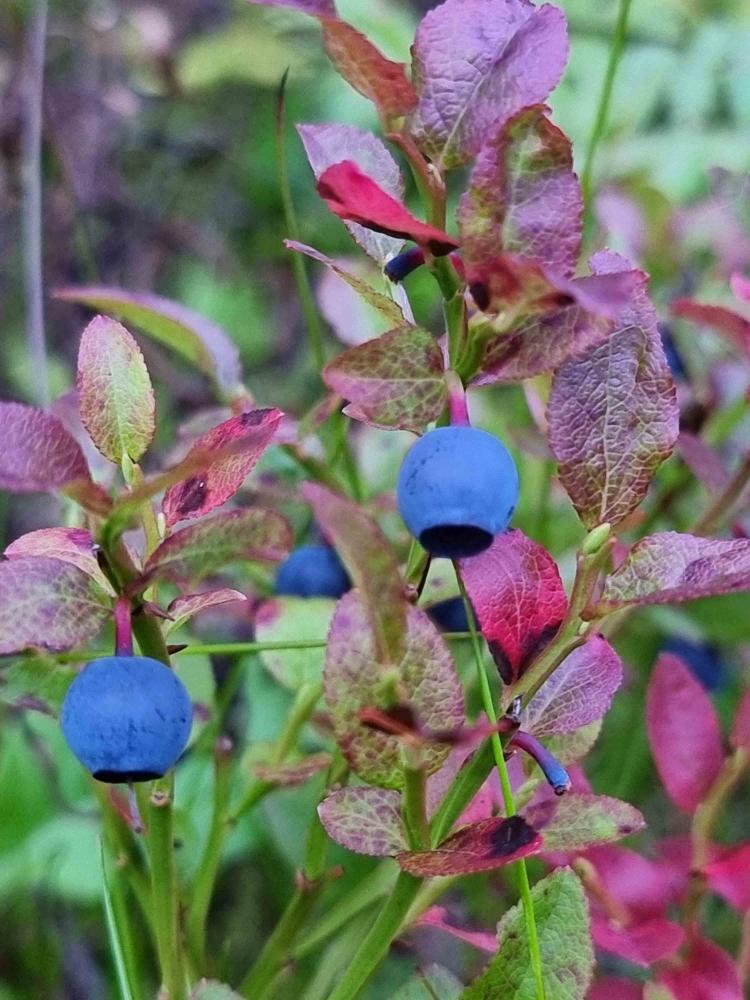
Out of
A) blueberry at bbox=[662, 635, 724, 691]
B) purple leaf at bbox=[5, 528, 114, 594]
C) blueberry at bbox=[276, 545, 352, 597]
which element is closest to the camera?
purple leaf at bbox=[5, 528, 114, 594]

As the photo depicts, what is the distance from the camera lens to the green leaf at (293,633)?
691 millimetres

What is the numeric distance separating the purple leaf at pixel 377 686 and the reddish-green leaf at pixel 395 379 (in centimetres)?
7

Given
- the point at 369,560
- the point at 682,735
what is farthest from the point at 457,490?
the point at 682,735

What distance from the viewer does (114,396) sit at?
0.47 m

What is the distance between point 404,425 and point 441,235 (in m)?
0.07

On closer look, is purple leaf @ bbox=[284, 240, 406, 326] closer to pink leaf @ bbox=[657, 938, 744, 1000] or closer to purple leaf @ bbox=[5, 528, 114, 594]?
purple leaf @ bbox=[5, 528, 114, 594]

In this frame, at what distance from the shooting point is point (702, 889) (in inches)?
25.9

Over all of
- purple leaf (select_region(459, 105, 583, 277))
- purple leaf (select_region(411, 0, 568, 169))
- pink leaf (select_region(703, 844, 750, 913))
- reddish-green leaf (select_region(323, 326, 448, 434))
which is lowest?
pink leaf (select_region(703, 844, 750, 913))

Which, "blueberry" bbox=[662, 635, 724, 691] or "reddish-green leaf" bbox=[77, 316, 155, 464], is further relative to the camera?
"blueberry" bbox=[662, 635, 724, 691]

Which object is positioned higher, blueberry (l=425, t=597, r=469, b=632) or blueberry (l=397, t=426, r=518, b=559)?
blueberry (l=397, t=426, r=518, b=559)

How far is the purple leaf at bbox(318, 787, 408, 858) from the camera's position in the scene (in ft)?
1.45

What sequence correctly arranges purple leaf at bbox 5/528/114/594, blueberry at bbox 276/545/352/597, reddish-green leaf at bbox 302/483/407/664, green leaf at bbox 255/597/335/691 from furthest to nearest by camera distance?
blueberry at bbox 276/545/352/597
green leaf at bbox 255/597/335/691
purple leaf at bbox 5/528/114/594
reddish-green leaf at bbox 302/483/407/664

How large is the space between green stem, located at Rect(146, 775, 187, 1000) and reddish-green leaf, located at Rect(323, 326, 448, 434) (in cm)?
18

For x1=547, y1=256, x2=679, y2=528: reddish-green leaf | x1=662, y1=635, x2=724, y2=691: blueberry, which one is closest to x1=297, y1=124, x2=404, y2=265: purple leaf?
x1=547, y1=256, x2=679, y2=528: reddish-green leaf
